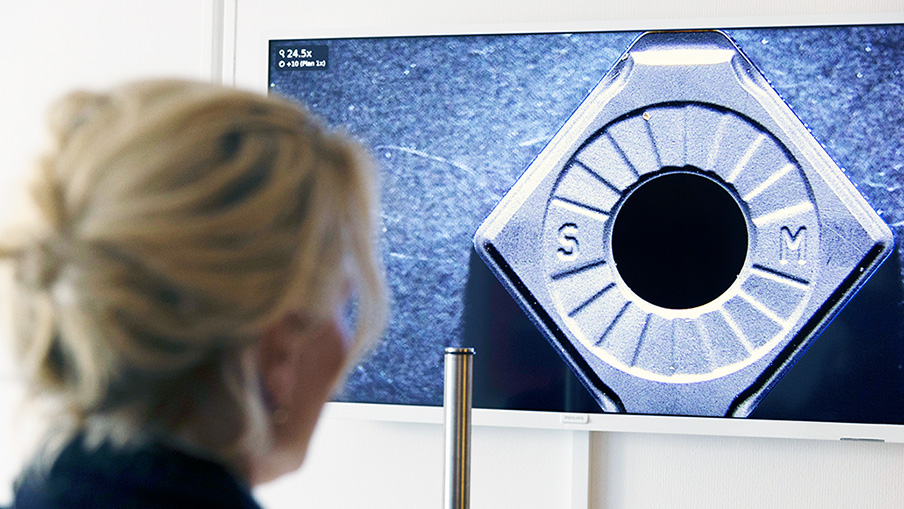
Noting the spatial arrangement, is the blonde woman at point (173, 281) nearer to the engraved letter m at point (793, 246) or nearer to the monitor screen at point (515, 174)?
the monitor screen at point (515, 174)

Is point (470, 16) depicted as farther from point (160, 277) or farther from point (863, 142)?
point (160, 277)

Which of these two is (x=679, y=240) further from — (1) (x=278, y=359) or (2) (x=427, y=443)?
(1) (x=278, y=359)

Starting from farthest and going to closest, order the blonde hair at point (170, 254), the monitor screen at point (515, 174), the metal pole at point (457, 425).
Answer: the monitor screen at point (515, 174) < the metal pole at point (457, 425) < the blonde hair at point (170, 254)

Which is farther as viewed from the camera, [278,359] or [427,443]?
[427,443]

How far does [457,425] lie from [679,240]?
0.59 m

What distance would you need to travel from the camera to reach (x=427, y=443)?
170 cm

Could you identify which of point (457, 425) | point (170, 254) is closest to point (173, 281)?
point (170, 254)

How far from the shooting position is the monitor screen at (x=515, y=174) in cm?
154

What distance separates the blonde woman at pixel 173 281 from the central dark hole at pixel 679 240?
1053 mm

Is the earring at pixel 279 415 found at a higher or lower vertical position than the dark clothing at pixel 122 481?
higher

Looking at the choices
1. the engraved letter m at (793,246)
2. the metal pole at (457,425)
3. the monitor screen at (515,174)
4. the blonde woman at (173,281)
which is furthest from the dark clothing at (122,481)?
the engraved letter m at (793,246)

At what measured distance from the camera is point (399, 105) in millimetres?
1697

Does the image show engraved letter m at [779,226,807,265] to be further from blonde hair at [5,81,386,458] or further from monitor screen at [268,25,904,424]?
blonde hair at [5,81,386,458]

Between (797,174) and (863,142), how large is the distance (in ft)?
0.41
